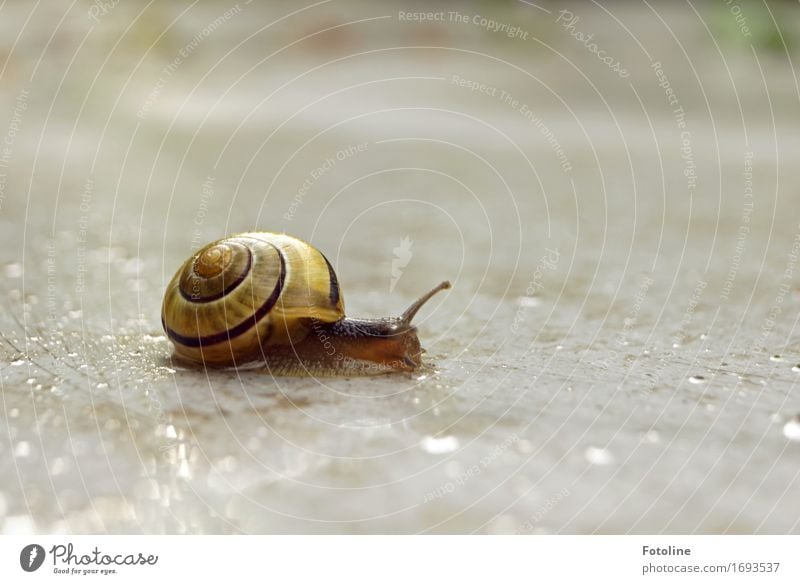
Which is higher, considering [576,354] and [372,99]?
[372,99]

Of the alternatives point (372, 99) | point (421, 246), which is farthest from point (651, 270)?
point (372, 99)

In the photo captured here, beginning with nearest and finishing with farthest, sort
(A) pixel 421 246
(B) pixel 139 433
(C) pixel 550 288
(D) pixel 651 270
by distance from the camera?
1. (B) pixel 139 433
2. (C) pixel 550 288
3. (D) pixel 651 270
4. (A) pixel 421 246

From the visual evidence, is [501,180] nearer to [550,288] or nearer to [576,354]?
[550,288]

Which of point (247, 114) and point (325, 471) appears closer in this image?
point (325, 471)

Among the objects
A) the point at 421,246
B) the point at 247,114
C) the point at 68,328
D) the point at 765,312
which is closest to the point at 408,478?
the point at 68,328

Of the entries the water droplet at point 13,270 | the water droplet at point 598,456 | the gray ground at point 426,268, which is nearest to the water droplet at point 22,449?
the gray ground at point 426,268

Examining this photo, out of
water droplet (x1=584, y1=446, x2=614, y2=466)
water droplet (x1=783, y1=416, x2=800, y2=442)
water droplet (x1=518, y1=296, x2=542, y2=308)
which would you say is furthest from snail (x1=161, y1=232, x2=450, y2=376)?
water droplet (x1=783, y1=416, x2=800, y2=442)
